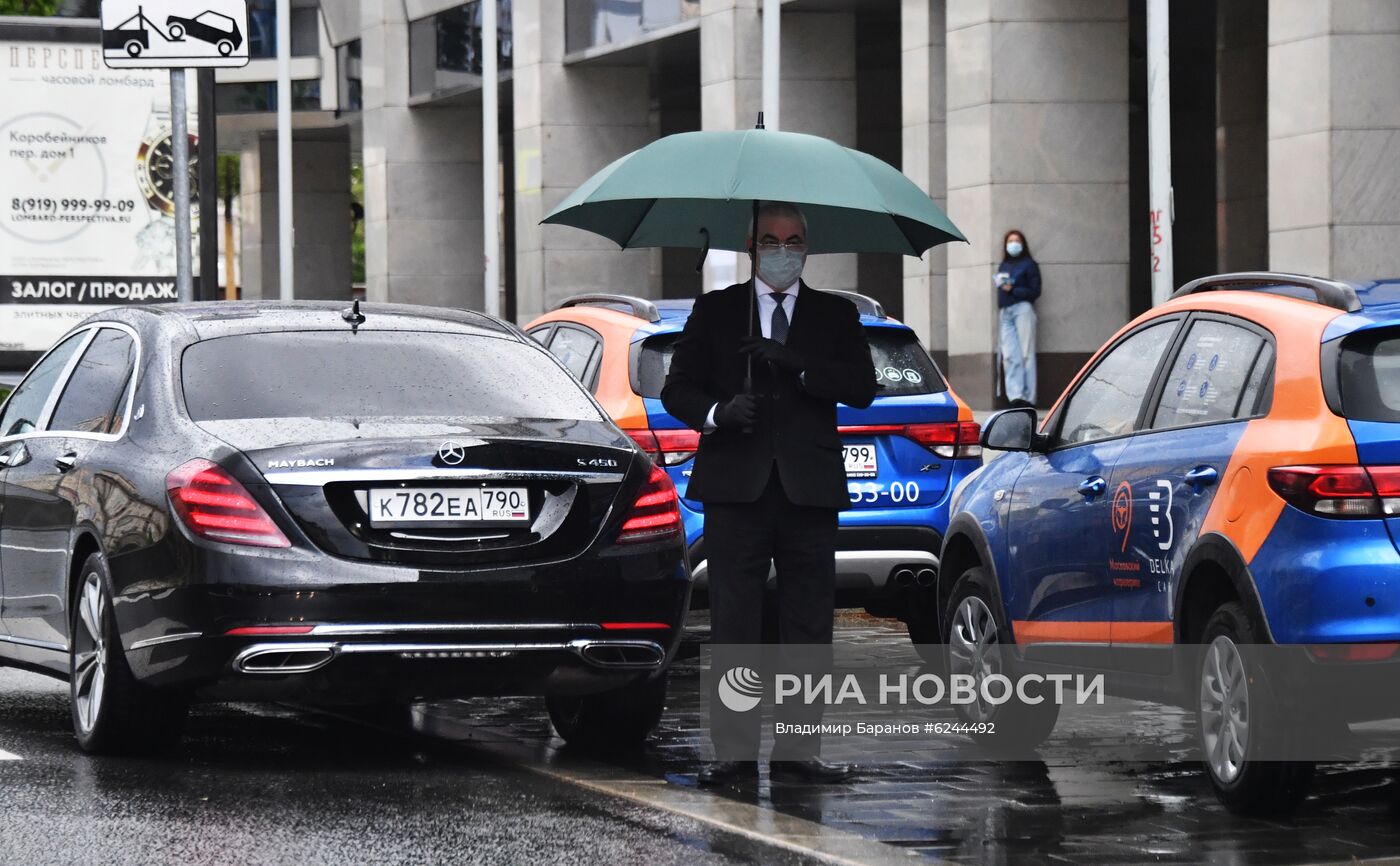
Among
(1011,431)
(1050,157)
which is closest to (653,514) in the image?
(1011,431)

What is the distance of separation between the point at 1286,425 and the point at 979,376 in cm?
1832

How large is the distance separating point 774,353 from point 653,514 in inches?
27.1

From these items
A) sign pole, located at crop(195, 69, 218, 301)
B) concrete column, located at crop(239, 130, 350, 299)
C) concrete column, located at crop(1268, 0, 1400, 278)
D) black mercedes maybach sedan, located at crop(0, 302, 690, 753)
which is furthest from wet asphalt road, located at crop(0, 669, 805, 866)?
concrete column, located at crop(239, 130, 350, 299)

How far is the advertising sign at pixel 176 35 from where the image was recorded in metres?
13.5

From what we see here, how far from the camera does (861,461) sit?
10.0 m

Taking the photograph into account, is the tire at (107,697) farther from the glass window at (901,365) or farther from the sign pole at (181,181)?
the sign pole at (181,181)

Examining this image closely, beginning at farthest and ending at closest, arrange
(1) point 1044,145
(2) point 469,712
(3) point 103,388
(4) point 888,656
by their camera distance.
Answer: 1. (1) point 1044,145
2. (4) point 888,656
3. (2) point 469,712
4. (3) point 103,388

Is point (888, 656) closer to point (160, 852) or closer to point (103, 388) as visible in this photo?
point (103, 388)

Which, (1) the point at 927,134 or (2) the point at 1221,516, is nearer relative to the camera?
(2) the point at 1221,516

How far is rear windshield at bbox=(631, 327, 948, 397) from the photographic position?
33.6 ft

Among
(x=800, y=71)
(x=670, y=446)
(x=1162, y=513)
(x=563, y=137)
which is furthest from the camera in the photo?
(x=563, y=137)

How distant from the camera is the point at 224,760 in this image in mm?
7664

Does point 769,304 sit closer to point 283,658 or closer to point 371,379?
point 371,379

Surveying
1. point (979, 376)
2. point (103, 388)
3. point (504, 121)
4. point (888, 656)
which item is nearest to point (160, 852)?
point (103, 388)
